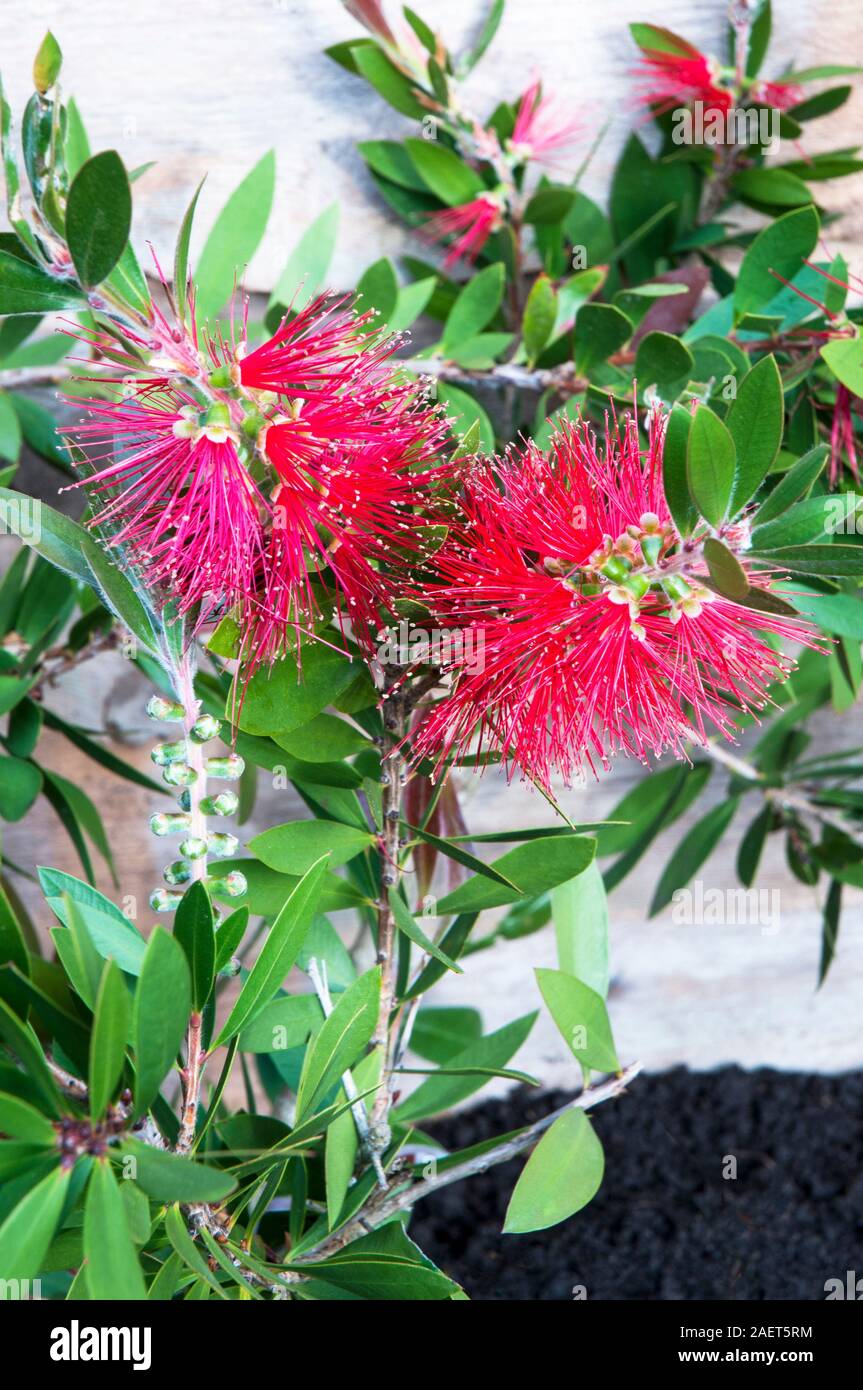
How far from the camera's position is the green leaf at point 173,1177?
0.38m

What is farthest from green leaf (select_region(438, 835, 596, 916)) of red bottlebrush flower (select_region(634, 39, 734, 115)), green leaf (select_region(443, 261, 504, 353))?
red bottlebrush flower (select_region(634, 39, 734, 115))

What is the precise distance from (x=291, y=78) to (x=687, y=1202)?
1.07 meters

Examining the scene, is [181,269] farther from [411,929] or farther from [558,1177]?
Answer: [558,1177]

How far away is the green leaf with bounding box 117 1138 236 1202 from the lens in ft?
1.25

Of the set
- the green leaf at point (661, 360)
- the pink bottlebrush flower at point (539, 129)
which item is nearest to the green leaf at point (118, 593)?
the green leaf at point (661, 360)

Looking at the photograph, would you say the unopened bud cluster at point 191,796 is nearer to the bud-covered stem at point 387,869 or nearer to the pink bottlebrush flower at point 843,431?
the bud-covered stem at point 387,869

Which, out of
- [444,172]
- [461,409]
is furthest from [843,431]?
[444,172]

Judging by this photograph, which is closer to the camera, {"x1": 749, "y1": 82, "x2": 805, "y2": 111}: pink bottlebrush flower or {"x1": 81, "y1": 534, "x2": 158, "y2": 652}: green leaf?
{"x1": 81, "y1": 534, "x2": 158, "y2": 652}: green leaf

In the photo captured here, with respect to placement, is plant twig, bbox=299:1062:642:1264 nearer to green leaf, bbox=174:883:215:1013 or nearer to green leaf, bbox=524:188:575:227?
green leaf, bbox=174:883:215:1013

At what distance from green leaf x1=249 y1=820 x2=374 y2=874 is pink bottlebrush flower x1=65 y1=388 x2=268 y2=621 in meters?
0.12

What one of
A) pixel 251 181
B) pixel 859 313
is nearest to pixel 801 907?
pixel 859 313

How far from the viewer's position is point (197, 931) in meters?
0.46

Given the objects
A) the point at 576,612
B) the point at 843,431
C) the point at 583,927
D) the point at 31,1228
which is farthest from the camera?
the point at 843,431
